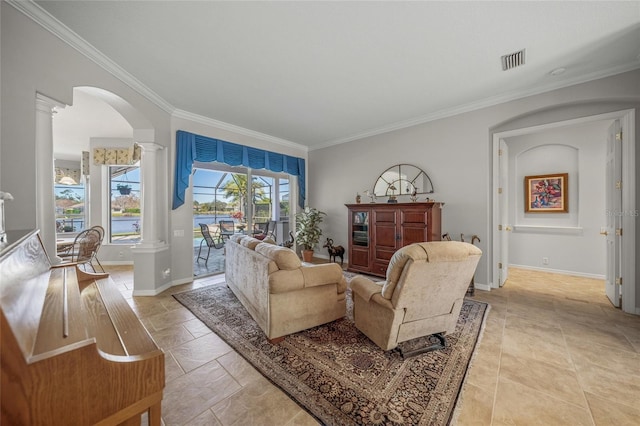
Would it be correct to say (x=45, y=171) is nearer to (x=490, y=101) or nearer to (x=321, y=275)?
(x=321, y=275)

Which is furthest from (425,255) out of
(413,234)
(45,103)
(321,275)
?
(45,103)

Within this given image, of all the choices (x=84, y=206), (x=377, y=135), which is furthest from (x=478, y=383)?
(x=84, y=206)

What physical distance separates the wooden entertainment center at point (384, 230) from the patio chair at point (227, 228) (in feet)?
8.01

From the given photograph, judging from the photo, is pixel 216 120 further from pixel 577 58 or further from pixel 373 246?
pixel 577 58

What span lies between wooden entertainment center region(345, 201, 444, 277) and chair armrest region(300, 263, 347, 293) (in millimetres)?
1873

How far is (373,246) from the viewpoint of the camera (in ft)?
14.2

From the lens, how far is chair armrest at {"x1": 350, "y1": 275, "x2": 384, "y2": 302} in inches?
79.4

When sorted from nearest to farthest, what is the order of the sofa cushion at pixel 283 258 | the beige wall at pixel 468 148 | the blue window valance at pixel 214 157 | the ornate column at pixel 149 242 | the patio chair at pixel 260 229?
the sofa cushion at pixel 283 258, the beige wall at pixel 468 148, the ornate column at pixel 149 242, the blue window valance at pixel 214 157, the patio chair at pixel 260 229

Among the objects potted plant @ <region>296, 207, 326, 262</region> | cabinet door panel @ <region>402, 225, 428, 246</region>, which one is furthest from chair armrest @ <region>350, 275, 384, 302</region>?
potted plant @ <region>296, 207, 326, 262</region>

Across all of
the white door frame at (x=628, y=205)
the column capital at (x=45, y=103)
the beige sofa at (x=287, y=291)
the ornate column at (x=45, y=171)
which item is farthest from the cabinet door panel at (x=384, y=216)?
the column capital at (x=45, y=103)

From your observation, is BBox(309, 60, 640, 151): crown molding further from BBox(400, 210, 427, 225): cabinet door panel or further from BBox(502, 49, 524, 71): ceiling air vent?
BBox(400, 210, 427, 225): cabinet door panel

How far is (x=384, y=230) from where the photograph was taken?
4.17 metres

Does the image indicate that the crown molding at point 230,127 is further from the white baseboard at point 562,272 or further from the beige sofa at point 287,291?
the white baseboard at point 562,272

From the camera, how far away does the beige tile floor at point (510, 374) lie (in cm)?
143
